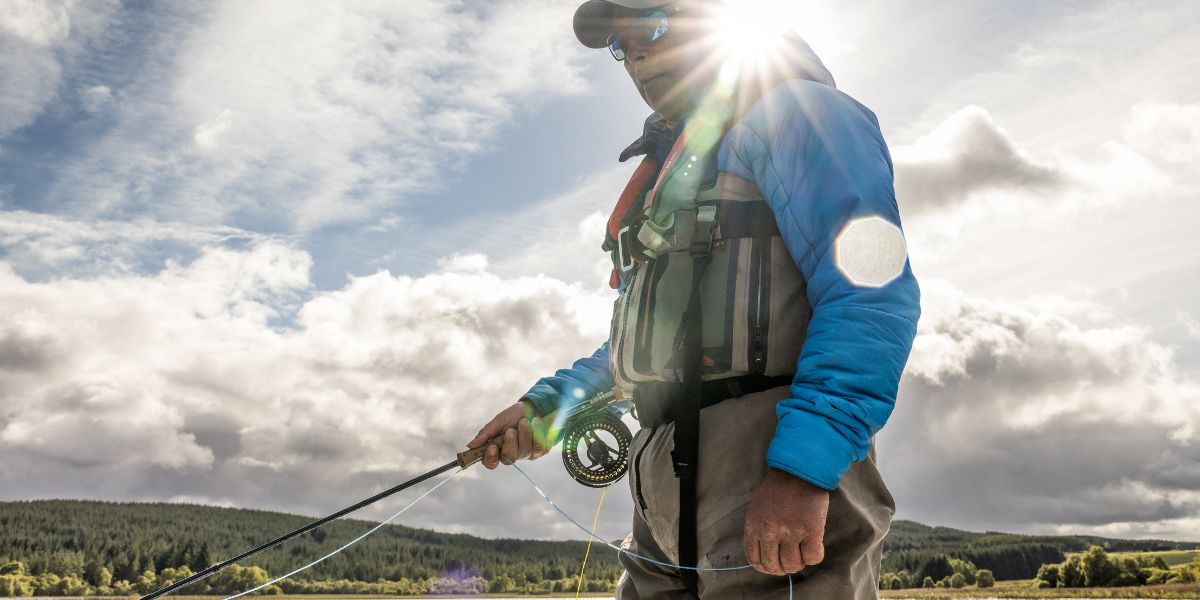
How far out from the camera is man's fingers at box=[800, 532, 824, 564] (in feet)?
7.14

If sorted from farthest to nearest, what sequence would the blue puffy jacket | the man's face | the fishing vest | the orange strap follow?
the orange strap < the man's face < the fishing vest < the blue puffy jacket

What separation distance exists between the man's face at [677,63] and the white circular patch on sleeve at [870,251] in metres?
1.02

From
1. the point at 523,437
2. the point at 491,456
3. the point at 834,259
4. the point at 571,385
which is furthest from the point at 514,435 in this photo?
the point at 834,259

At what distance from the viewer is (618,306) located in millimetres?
3270

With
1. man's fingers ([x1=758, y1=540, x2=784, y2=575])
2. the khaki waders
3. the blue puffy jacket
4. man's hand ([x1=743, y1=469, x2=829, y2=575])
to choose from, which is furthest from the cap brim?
man's fingers ([x1=758, y1=540, x2=784, y2=575])

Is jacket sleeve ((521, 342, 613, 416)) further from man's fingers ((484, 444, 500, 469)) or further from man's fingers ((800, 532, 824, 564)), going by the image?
man's fingers ((800, 532, 824, 564))

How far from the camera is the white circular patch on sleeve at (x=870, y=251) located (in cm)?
231

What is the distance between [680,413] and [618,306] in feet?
2.38

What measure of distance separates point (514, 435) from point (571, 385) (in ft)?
1.20

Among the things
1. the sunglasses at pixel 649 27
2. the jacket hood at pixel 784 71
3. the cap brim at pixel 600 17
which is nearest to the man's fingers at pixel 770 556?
the jacket hood at pixel 784 71

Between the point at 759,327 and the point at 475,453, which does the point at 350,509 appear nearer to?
the point at 475,453

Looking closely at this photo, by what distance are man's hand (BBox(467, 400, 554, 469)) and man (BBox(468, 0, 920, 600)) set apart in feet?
2.65

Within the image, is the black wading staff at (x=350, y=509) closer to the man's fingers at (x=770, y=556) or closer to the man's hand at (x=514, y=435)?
the man's hand at (x=514, y=435)

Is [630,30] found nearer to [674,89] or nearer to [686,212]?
[674,89]
